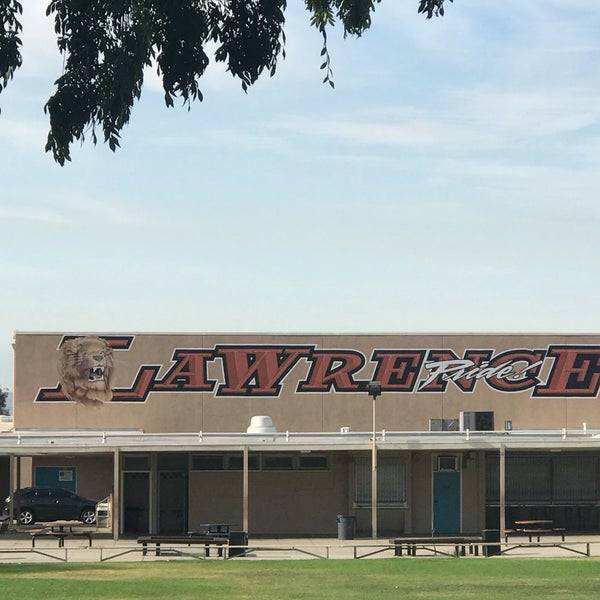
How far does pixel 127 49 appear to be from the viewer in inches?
435

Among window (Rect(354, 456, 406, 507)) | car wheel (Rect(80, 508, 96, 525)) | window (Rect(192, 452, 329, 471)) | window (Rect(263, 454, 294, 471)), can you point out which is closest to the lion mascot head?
car wheel (Rect(80, 508, 96, 525))

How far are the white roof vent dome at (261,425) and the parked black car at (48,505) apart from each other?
18.9ft

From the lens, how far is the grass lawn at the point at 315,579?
2441cm

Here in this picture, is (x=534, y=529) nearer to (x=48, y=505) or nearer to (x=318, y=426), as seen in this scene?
→ (x=318, y=426)

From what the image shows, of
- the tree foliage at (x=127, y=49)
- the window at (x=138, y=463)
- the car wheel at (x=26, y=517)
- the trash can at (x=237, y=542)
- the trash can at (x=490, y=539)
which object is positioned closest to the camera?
the tree foliage at (x=127, y=49)

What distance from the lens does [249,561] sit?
1241 inches

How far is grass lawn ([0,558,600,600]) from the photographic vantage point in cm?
2441

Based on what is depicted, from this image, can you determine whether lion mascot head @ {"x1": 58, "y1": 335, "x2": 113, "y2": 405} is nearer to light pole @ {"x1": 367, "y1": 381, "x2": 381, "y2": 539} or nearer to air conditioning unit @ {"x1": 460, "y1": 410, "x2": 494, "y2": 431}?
light pole @ {"x1": 367, "y1": 381, "x2": 381, "y2": 539}

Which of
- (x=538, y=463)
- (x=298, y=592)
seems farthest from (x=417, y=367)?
(x=298, y=592)

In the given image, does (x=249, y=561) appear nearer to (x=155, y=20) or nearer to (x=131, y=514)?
(x=131, y=514)

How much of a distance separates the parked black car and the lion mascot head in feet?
12.5

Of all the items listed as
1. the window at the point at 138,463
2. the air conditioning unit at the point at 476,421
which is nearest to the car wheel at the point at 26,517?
the window at the point at 138,463

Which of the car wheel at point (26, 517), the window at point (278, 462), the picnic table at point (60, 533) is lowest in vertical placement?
the picnic table at point (60, 533)

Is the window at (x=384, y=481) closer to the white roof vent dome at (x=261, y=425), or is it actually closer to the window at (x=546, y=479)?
the window at (x=546, y=479)
